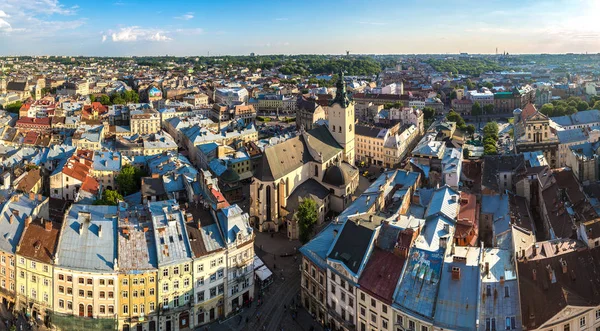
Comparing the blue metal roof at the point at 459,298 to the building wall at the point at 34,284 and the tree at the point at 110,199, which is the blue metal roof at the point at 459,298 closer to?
the building wall at the point at 34,284

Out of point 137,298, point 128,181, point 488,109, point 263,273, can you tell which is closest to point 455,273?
point 263,273

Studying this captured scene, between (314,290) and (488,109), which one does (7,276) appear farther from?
(488,109)

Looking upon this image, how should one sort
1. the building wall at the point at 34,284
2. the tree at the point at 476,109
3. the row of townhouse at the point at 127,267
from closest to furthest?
the row of townhouse at the point at 127,267 → the building wall at the point at 34,284 → the tree at the point at 476,109

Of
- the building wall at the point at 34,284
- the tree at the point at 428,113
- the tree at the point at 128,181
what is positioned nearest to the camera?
the building wall at the point at 34,284

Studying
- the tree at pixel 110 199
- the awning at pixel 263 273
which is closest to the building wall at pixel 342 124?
the awning at pixel 263 273

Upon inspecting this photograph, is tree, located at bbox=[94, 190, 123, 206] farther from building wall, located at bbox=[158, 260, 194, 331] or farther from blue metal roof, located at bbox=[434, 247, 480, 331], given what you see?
blue metal roof, located at bbox=[434, 247, 480, 331]

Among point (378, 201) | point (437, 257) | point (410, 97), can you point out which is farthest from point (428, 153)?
point (410, 97)
